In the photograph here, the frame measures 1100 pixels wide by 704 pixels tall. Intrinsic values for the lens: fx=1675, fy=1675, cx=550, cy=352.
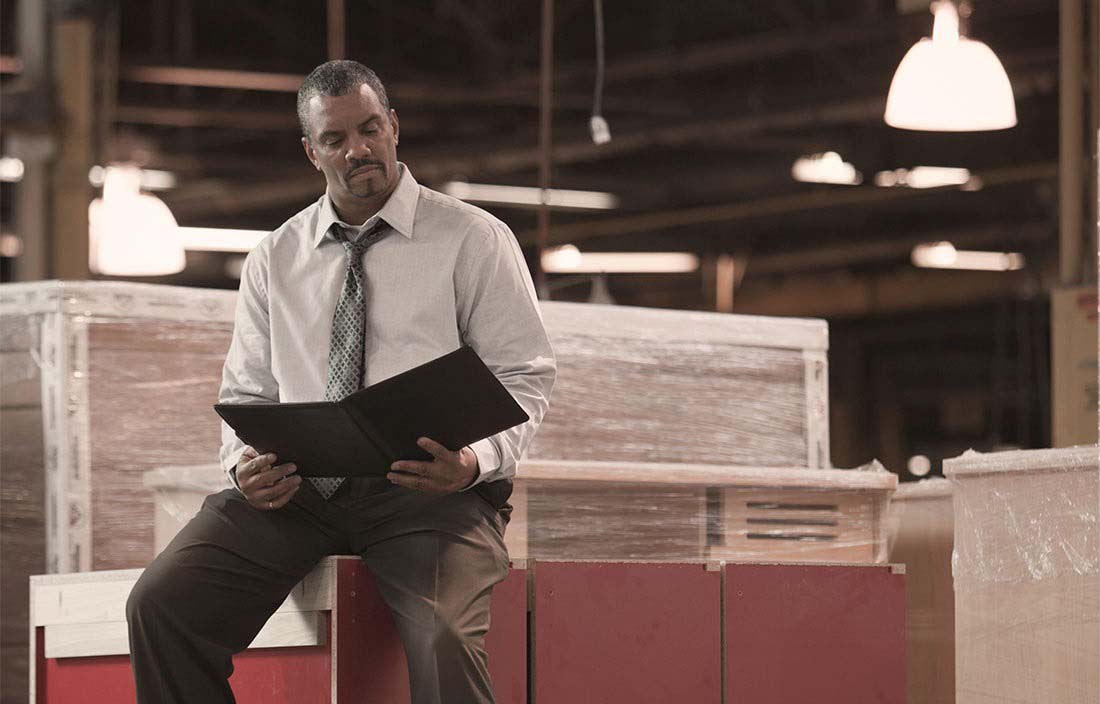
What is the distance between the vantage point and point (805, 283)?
18500mm

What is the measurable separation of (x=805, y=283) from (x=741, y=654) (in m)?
14.5

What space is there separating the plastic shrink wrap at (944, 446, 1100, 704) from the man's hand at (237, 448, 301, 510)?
5.99 feet

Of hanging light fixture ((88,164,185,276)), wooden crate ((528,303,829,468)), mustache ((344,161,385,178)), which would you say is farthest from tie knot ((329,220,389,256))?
hanging light fixture ((88,164,185,276))

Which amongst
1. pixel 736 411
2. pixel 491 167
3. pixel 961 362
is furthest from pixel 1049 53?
pixel 961 362

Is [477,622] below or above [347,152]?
below

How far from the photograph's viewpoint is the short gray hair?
3.70m

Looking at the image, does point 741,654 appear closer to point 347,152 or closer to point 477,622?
point 477,622

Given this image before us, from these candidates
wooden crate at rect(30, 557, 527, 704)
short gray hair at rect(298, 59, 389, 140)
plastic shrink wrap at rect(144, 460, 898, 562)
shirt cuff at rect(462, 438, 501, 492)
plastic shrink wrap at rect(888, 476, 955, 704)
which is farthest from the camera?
plastic shrink wrap at rect(888, 476, 955, 704)

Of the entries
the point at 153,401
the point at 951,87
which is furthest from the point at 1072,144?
the point at 153,401

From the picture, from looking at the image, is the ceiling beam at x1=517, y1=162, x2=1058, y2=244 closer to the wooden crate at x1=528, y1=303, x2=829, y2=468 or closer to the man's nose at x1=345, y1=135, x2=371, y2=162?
the wooden crate at x1=528, y1=303, x2=829, y2=468

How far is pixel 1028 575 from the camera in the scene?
13.9 feet

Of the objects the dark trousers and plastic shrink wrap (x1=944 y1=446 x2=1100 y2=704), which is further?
plastic shrink wrap (x1=944 y1=446 x2=1100 y2=704)

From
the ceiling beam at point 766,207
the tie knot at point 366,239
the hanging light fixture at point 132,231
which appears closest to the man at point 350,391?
the tie knot at point 366,239

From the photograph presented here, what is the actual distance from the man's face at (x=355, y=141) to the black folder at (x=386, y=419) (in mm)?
618
